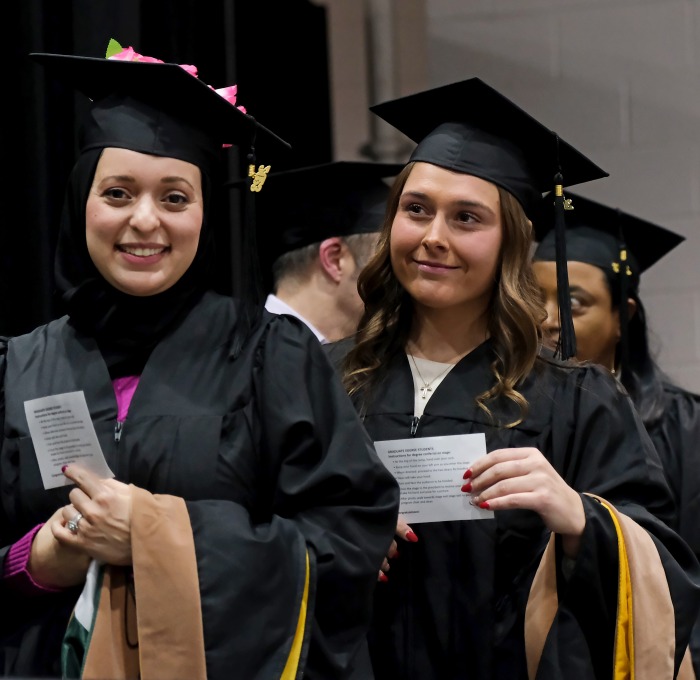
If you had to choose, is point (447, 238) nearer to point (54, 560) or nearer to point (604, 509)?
point (604, 509)

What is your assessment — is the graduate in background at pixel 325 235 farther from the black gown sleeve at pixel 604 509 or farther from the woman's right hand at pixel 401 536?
the woman's right hand at pixel 401 536

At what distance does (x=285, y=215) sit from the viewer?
3.88 m

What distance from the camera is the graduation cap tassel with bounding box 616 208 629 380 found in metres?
3.63

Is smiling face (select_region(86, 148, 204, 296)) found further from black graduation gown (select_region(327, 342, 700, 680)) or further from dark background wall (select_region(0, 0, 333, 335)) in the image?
dark background wall (select_region(0, 0, 333, 335))

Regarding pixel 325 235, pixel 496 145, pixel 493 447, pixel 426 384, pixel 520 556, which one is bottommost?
pixel 520 556

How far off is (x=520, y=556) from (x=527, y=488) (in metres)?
0.26

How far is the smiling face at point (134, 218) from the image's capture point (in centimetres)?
228

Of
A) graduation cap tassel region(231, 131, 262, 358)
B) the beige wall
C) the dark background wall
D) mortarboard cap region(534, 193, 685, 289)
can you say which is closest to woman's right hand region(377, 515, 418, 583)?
graduation cap tassel region(231, 131, 262, 358)

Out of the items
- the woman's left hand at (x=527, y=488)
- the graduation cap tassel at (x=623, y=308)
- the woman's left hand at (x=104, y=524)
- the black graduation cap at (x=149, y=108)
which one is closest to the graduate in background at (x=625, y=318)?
the graduation cap tassel at (x=623, y=308)

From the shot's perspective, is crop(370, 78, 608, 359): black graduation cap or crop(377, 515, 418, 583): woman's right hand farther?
crop(370, 78, 608, 359): black graduation cap

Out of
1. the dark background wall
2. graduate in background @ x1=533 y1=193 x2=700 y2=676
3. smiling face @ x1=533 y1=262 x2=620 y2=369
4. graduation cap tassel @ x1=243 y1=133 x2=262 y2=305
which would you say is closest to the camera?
graduation cap tassel @ x1=243 y1=133 x2=262 y2=305

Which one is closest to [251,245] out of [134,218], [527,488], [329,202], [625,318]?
[134,218]

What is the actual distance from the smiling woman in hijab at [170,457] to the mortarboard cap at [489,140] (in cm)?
48

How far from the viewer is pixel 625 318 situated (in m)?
3.66
